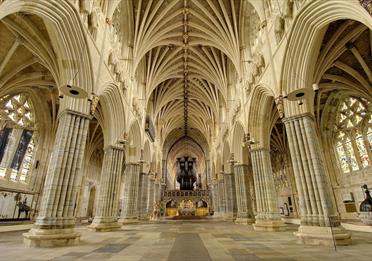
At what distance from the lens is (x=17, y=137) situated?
669 inches

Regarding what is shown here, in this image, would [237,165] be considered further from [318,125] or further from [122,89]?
[122,89]

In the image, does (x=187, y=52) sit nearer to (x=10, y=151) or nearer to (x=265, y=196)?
(x=265, y=196)

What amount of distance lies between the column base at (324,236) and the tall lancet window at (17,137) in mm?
20126

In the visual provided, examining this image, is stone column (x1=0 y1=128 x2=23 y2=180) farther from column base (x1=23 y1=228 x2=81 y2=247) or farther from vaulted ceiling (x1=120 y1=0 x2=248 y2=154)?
column base (x1=23 y1=228 x2=81 y2=247)

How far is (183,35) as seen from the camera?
19.1 m

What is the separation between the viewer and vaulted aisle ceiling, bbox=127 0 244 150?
16.6 m

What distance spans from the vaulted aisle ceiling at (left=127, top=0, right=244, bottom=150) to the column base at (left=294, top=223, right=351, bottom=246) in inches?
516

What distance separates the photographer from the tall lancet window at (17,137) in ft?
52.3

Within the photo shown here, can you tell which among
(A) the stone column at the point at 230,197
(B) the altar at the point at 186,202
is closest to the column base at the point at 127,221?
(A) the stone column at the point at 230,197

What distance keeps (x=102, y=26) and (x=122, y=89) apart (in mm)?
4378

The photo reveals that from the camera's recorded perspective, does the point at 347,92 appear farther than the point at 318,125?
No

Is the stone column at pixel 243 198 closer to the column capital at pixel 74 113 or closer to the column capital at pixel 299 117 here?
the column capital at pixel 299 117

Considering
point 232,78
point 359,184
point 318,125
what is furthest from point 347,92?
point 232,78

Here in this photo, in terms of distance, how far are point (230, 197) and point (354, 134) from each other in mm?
13307
